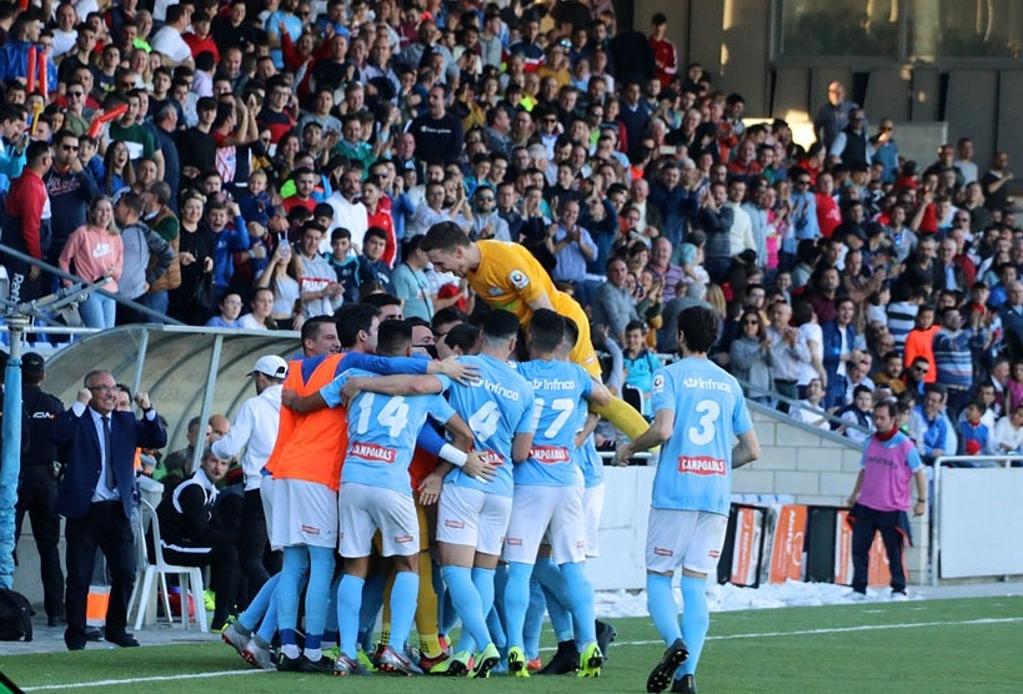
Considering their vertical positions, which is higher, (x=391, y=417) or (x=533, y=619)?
(x=391, y=417)

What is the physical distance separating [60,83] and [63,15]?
102 cm

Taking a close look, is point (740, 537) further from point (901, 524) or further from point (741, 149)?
point (741, 149)

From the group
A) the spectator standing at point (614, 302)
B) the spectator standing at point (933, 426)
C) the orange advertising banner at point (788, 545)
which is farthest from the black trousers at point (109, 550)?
the spectator standing at point (933, 426)

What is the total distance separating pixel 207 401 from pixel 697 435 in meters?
6.73

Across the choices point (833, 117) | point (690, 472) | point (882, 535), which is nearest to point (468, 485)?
point (690, 472)

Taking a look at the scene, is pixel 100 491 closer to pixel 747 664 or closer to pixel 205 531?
pixel 205 531

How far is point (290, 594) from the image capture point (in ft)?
39.2

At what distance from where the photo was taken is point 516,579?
1205 centimetres

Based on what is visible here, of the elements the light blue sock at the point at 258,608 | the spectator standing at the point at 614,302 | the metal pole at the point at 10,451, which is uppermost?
the spectator standing at the point at 614,302

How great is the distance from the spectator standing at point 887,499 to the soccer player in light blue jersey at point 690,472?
936 centimetres

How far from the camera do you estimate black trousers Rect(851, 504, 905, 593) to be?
20.7 metres

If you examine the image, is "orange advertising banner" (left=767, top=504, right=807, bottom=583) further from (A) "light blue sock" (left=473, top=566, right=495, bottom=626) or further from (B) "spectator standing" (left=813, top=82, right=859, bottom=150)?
(B) "spectator standing" (left=813, top=82, right=859, bottom=150)

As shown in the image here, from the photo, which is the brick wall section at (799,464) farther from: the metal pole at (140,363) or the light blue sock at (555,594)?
the light blue sock at (555,594)

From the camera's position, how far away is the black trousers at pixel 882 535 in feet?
68.0
